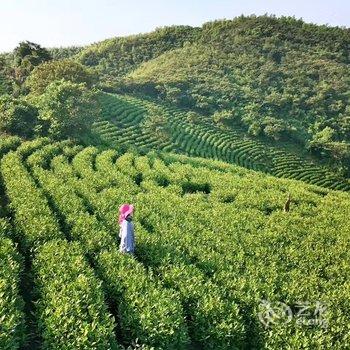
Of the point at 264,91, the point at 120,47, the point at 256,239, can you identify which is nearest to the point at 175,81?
the point at 264,91

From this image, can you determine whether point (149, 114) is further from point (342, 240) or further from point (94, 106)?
point (342, 240)

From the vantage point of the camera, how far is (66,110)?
45344mm

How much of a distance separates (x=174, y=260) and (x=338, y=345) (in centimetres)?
685

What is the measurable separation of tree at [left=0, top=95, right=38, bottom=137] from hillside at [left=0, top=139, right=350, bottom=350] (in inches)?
456

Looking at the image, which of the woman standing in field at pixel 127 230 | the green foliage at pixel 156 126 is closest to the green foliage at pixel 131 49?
the green foliage at pixel 156 126

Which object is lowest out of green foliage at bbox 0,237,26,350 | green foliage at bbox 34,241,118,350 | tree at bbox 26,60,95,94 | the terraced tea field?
the terraced tea field

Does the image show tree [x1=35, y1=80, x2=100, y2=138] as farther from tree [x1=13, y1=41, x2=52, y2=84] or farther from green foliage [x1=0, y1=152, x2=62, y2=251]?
tree [x1=13, y1=41, x2=52, y2=84]

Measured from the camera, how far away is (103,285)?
15.9m

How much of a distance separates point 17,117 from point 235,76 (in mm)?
69919

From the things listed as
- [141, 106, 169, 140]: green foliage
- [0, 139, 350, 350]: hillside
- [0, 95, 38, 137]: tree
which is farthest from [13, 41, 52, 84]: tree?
[0, 139, 350, 350]: hillside

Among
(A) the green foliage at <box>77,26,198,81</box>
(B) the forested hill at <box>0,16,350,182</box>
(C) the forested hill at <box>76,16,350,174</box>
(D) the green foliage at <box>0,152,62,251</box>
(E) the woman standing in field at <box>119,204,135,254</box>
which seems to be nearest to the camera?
(E) the woman standing in field at <box>119,204,135,254</box>

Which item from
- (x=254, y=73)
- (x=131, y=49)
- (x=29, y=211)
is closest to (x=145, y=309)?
(x=29, y=211)

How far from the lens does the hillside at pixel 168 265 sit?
524 inches

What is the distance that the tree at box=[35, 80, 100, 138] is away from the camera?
4478cm
